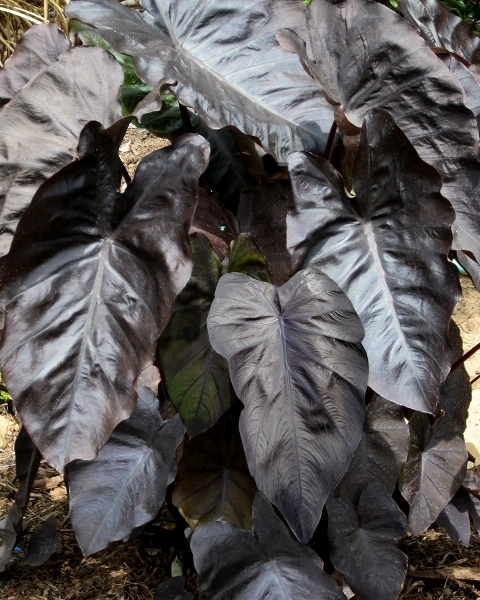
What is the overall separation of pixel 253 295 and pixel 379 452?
0.46 metres

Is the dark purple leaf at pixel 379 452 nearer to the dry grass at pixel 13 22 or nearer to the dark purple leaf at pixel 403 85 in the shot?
the dark purple leaf at pixel 403 85

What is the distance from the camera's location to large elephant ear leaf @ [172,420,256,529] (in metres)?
1.30

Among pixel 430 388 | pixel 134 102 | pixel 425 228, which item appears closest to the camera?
pixel 430 388

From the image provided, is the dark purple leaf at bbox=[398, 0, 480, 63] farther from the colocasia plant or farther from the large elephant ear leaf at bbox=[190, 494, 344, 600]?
the large elephant ear leaf at bbox=[190, 494, 344, 600]

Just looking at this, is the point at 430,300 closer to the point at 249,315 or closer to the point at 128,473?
the point at 249,315

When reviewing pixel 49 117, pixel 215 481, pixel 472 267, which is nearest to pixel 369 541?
pixel 215 481

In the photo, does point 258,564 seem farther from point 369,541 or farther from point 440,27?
point 440,27

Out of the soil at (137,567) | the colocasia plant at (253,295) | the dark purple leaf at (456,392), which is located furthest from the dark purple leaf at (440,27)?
the soil at (137,567)

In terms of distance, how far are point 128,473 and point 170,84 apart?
2.25 ft

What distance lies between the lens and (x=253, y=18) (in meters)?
1.51

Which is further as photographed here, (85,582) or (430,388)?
(85,582)

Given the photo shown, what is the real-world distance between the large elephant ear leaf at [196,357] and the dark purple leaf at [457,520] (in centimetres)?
56

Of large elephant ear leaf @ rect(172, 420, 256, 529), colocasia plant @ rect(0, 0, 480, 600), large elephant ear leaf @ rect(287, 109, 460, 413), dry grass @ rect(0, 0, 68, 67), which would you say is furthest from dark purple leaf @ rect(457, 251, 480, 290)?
dry grass @ rect(0, 0, 68, 67)

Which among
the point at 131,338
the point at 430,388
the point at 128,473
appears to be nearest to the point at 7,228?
the point at 131,338
